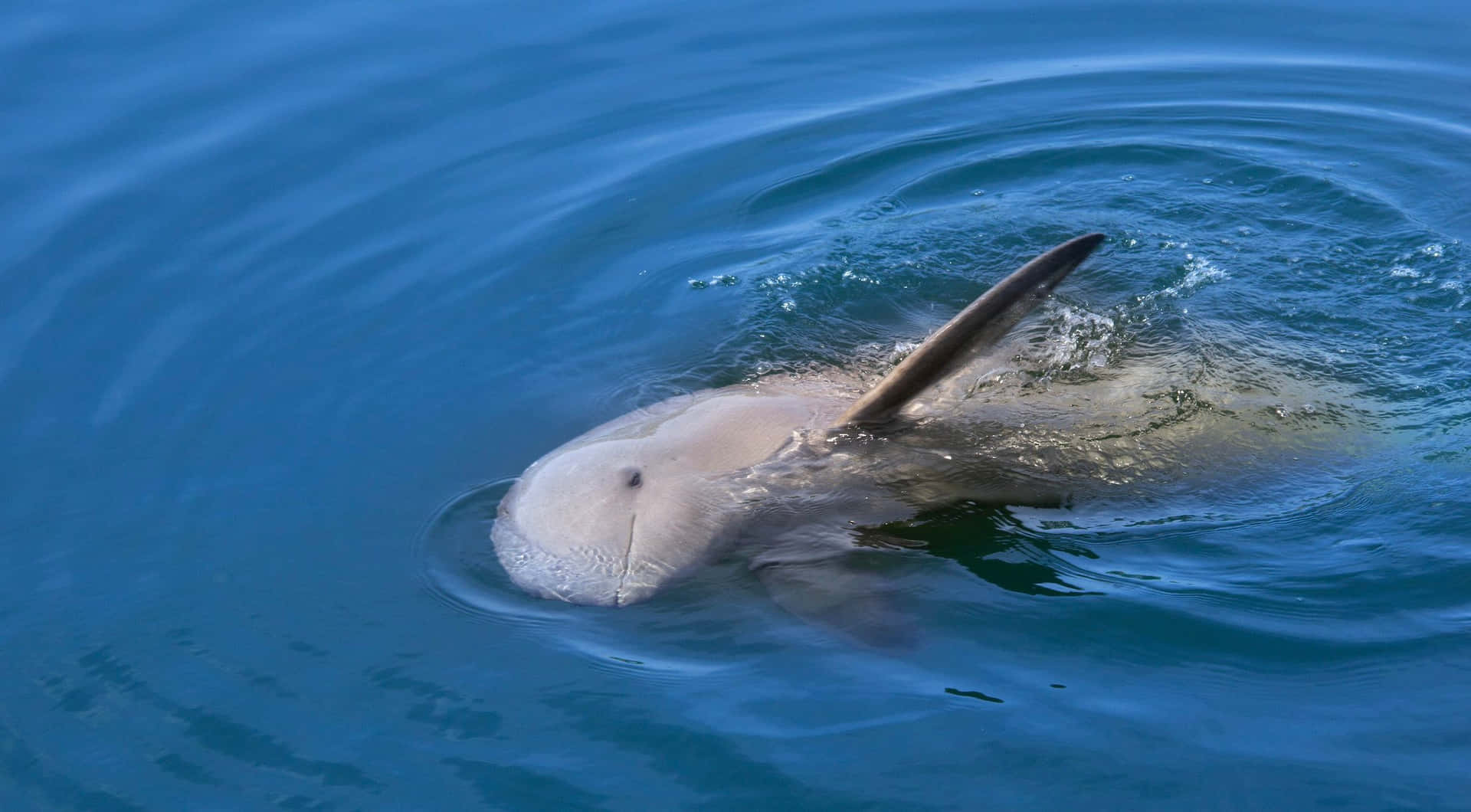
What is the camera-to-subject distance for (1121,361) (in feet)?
24.4

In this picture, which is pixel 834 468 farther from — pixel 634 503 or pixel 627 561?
pixel 627 561

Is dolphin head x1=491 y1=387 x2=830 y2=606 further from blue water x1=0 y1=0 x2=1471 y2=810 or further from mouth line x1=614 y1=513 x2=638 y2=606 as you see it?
blue water x1=0 y1=0 x2=1471 y2=810

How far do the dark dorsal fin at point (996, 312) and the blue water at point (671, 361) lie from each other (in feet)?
3.62

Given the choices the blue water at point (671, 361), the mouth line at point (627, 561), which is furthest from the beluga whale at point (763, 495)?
the blue water at point (671, 361)

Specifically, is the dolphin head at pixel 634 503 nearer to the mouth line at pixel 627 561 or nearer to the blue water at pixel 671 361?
the mouth line at pixel 627 561

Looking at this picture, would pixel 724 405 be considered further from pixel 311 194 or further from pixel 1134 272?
pixel 311 194

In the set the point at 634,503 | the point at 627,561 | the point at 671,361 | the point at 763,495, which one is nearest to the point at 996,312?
the point at 763,495

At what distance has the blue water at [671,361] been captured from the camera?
5426 millimetres

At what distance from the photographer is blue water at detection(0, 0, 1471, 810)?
543 cm

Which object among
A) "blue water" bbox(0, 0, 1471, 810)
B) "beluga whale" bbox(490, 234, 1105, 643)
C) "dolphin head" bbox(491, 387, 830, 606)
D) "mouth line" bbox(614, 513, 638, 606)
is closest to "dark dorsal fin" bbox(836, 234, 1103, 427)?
"beluga whale" bbox(490, 234, 1105, 643)

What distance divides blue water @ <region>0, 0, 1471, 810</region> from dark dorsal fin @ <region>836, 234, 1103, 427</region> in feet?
3.62

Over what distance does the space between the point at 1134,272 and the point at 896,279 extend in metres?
1.56

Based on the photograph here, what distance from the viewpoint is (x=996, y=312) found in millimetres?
5867

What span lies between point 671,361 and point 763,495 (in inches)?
75.3
